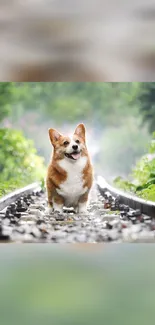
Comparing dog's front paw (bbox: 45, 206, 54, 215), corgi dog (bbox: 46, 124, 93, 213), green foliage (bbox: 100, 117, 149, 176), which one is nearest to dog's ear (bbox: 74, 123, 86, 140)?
corgi dog (bbox: 46, 124, 93, 213)

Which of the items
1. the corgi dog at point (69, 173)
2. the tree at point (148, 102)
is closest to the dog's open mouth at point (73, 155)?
the corgi dog at point (69, 173)

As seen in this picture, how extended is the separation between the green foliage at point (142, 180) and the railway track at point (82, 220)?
0.14 feet

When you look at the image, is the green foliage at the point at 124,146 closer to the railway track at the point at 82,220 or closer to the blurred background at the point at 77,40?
the railway track at the point at 82,220

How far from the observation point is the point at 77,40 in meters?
2.77

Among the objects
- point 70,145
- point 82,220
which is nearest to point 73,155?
point 70,145

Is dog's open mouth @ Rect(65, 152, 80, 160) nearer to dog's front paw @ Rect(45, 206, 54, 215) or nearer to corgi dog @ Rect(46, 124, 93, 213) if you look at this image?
corgi dog @ Rect(46, 124, 93, 213)

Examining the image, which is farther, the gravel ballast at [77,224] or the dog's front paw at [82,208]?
the dog's front paw at [82,208]

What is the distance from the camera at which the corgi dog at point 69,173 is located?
2.70m

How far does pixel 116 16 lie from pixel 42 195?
0.79 meters

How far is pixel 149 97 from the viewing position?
2818mm

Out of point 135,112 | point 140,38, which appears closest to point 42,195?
point 135,112

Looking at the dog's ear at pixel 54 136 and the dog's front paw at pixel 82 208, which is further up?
the dog's ear at pixel 54 136

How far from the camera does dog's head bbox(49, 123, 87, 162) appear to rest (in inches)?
106

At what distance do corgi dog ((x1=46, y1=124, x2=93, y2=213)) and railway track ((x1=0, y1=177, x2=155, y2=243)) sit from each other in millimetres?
34
